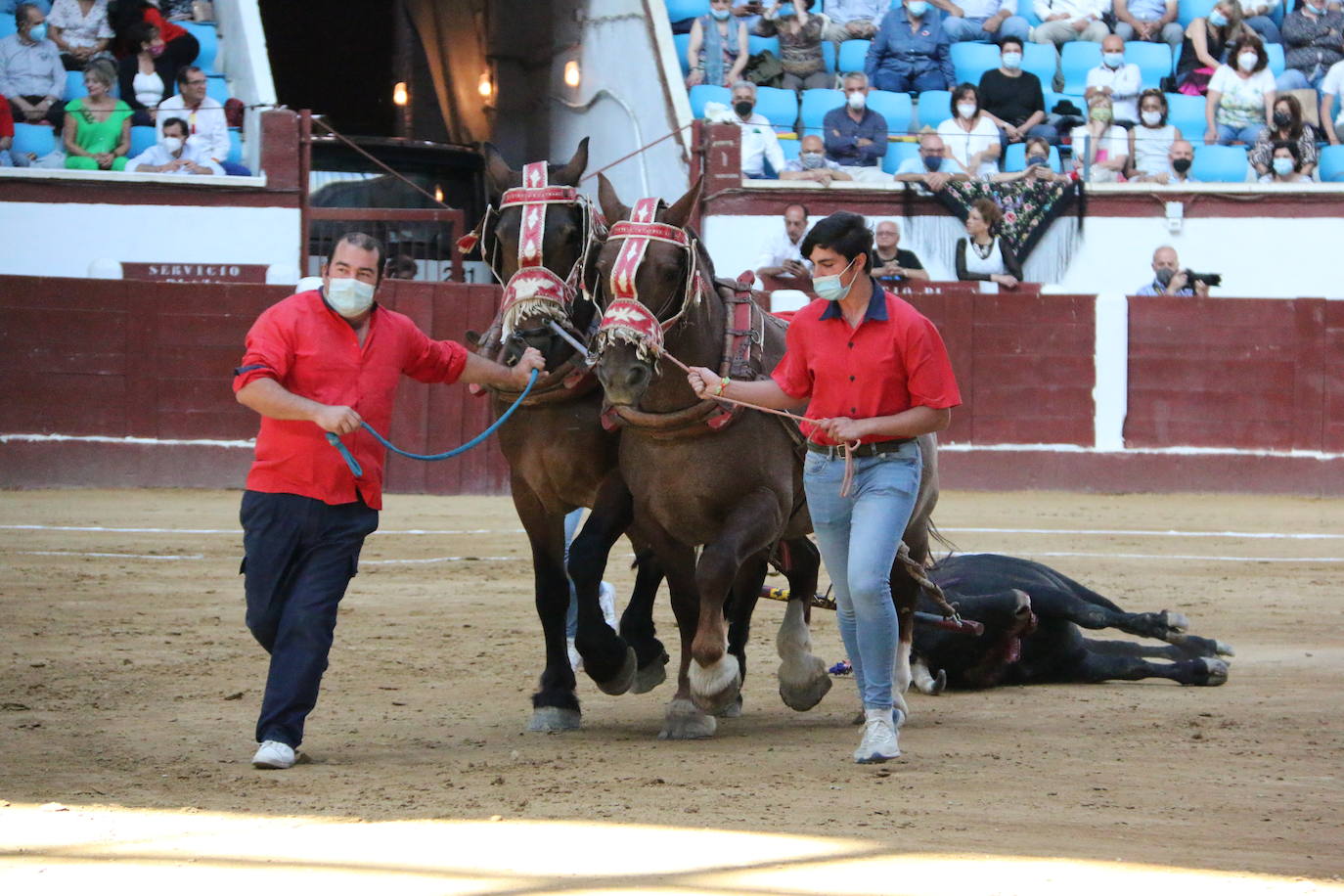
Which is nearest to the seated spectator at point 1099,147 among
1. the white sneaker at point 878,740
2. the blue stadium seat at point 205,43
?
the blue stadium seat at point 205,43

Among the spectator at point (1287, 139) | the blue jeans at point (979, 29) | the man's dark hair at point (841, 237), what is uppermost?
the blue jeans at point (979, 29)

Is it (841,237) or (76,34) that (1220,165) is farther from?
(841,237)

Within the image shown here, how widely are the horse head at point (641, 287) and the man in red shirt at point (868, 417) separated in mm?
498

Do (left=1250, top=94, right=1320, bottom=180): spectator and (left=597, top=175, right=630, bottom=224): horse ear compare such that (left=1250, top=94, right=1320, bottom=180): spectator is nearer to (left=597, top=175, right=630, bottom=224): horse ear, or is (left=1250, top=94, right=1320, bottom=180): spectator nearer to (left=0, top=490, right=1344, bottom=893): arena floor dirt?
(left=0, top=490, right=1344, bottom=893): arena floor dirt

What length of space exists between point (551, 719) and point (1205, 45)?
14943 mm

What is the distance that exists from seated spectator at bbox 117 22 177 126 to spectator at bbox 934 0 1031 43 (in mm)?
7874

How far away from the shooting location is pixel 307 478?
5.54 meters

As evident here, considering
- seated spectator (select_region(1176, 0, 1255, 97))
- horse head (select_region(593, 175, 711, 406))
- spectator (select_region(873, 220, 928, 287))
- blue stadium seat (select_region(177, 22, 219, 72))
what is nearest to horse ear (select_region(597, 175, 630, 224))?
horse head (select_region(593, 175, 711, 406))

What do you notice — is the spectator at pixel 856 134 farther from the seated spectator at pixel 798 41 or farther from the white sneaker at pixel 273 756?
the white sneaker at pixel 273 756

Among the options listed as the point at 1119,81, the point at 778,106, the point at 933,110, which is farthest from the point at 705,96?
the point at 1119,81

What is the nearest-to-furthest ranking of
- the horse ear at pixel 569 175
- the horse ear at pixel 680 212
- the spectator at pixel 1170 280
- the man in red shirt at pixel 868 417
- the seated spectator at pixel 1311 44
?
the man in red shirt at pixel 868 417, the horse ear at pixel 680 212, the horse ear at pixel 569 175, the spectator at pixel 1170 280, the seated spectator at pixel 1311 44

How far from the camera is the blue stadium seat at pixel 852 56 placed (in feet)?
61.5

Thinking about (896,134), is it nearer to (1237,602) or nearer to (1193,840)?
(1237,602)

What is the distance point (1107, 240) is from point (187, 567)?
389 inches
